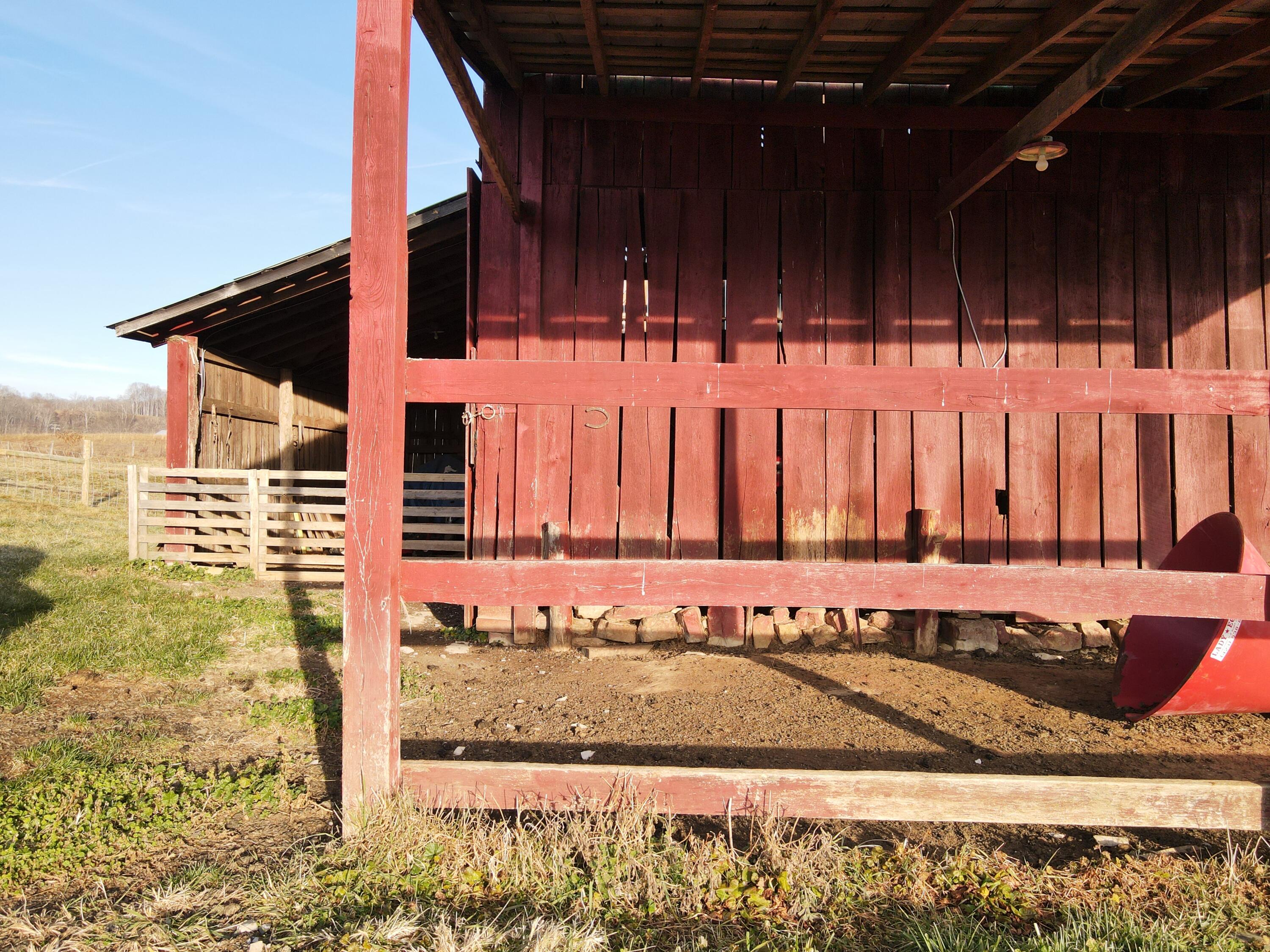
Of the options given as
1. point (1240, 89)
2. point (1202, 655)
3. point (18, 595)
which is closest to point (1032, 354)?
point (1240, 89)

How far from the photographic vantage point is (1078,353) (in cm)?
603

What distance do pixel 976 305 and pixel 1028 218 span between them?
81 centimetres

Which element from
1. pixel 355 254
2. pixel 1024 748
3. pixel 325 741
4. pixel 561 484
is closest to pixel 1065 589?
pixel 1024 748

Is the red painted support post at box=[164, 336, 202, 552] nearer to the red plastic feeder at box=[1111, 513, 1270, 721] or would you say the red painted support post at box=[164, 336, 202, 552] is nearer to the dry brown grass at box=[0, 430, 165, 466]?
the red plastic feeder at box=[1111, 513, 1270, 721]

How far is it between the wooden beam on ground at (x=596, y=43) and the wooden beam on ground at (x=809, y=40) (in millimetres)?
1260

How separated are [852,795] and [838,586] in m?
0.72

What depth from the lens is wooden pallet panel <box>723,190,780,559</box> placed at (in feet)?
19.8

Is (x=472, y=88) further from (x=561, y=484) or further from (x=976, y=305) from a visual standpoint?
(x=976, y=305)

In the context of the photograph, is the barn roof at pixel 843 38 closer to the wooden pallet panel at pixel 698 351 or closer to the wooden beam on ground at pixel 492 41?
the wooden beam on ground at pixel 492 41

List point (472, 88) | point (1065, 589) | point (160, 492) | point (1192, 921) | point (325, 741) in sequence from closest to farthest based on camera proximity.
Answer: point (1192, 921), point (1065, 589), point (325, 741), point (472, 88), point (160, 492)

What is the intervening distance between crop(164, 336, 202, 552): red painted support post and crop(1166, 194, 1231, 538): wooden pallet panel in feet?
32.5

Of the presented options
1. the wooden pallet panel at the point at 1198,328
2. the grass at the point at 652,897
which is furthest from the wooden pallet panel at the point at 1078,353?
the grass at the point at 652,897

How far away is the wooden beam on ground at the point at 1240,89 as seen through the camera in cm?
521

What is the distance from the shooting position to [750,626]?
20.0 ft
